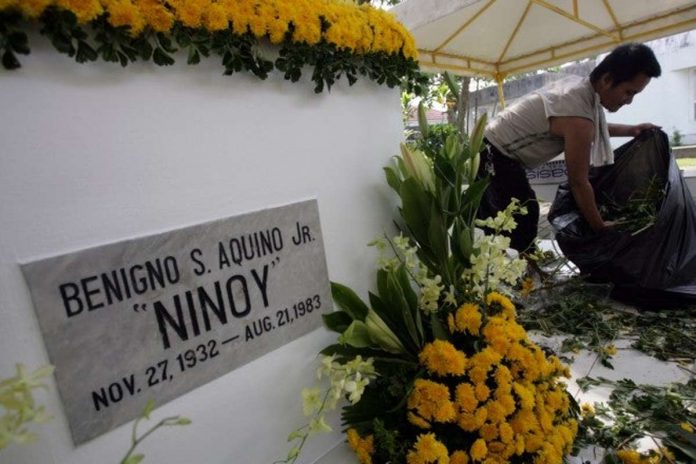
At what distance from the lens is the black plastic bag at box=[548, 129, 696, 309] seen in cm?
186

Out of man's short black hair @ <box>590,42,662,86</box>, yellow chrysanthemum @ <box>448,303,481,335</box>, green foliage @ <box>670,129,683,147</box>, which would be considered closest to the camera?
yellow chrysanthemum @ <box>448,303,481,335</box>

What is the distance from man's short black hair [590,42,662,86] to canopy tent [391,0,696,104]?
938 mm

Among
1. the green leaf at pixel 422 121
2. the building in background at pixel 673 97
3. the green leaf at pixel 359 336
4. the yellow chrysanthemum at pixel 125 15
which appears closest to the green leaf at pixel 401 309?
the green leaf at pixel 359 336

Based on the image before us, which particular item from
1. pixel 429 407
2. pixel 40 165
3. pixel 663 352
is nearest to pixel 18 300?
pixel 40 165

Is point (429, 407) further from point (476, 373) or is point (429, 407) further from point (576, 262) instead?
point (576, 262)

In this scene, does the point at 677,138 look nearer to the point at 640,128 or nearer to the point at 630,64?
the point at 640,128

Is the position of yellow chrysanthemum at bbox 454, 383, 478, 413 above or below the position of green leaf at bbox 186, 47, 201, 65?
below

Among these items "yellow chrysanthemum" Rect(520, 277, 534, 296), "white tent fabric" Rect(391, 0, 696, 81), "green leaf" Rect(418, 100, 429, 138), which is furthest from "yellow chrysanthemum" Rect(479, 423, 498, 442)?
"white tent fabric" Rect(391, 0, 696, 81)

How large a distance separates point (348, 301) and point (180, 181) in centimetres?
52

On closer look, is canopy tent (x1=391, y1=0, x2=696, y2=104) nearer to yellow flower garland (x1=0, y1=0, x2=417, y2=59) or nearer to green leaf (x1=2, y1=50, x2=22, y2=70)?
yellow flower garland (x1=0, y1=0, x2=417, y2=59)

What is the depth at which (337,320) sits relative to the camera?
1068 millimetres

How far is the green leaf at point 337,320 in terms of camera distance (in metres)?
1.06

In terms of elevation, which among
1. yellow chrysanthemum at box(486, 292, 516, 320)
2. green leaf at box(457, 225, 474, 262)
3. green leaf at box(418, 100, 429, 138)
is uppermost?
green leaf at box(418, 100, 429, 138)

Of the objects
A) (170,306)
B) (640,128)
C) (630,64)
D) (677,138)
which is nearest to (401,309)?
(170,306)
